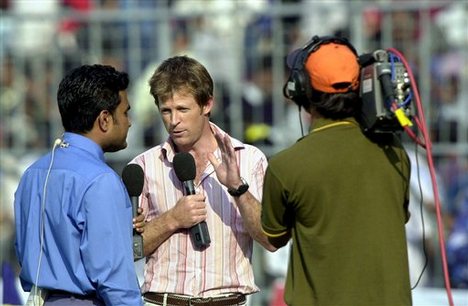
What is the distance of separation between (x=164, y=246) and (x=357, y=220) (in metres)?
1.18

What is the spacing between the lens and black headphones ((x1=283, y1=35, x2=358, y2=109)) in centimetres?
472

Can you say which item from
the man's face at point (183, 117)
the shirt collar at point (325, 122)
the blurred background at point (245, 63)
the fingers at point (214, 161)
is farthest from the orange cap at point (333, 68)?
the blurred background at point (245, 63)

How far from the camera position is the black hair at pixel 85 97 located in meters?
4.99

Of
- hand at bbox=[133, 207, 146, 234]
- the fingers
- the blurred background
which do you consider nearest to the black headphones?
the fingers

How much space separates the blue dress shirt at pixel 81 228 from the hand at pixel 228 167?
47cm

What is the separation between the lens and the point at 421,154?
1005cm

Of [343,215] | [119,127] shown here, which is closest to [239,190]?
[119,127]

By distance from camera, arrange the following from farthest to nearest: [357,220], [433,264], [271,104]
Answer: [271,104] < [433,264] < [357,220]

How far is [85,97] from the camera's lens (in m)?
4.98

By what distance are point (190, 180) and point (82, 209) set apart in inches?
27.8

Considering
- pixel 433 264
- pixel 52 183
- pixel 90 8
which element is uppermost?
pixel 90 8

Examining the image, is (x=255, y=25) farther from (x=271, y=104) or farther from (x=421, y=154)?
(x=421, y=154)

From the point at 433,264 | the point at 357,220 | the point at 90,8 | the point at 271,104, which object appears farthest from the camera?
the point at 90,8

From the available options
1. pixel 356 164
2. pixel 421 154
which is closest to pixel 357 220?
pixel 356 164
